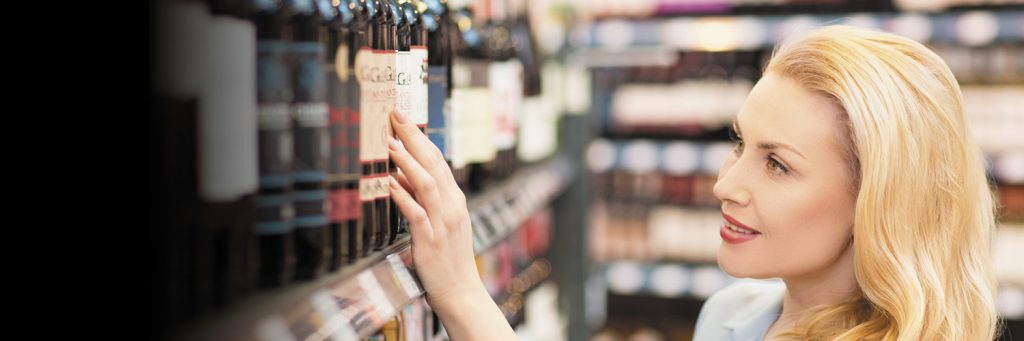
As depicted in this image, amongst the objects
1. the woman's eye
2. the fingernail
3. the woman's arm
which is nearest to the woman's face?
the woman's eye

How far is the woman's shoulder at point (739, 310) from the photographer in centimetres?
166

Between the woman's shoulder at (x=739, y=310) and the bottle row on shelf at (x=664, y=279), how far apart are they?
312 cm

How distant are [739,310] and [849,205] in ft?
1.23

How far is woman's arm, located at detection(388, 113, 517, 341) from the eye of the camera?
1.20 metres

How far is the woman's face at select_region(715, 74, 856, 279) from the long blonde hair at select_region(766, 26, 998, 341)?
23 mm

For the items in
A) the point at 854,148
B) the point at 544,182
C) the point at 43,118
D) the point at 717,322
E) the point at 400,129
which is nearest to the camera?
the point at 43,118

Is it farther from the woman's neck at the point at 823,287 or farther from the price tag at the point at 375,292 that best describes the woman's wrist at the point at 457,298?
the woman's neck at the point at 823,287

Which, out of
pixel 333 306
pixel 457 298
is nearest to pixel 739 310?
pixel 457 298

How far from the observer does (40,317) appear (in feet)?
2.22

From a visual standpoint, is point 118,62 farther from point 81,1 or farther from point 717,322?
point 717,322

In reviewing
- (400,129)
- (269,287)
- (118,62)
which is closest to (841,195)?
(400,129)

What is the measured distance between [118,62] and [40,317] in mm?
171

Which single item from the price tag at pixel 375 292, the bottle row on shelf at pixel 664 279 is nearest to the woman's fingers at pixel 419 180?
the price tag at pixel 375 292

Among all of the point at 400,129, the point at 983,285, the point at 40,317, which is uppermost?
the point at 400,129
